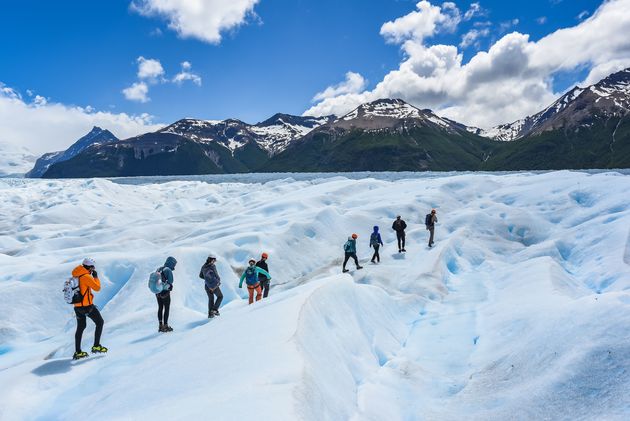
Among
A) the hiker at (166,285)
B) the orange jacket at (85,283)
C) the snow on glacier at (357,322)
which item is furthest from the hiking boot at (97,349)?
the hiker at (166,285)

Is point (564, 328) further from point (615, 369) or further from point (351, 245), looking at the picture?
point (351, 245)

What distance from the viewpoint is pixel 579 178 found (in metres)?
32.8

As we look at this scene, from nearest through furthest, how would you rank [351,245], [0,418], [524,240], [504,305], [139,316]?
[0,418] → [504,305] → [139,316] → [351,245] → [524,240]

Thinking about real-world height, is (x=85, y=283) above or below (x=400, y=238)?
above

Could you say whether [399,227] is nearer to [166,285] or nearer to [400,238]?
[400,238]

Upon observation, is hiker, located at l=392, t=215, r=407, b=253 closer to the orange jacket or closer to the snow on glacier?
the snow on glacier

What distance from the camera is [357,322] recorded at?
1088cm

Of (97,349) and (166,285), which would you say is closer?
(97,349)

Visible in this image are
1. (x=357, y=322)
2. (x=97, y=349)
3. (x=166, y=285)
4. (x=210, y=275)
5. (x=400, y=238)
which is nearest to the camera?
(x=357, y=322)

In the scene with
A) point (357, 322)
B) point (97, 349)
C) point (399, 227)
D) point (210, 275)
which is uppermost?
point (399, 227)

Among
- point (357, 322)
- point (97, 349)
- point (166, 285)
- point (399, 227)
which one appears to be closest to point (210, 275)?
point (166, 285)

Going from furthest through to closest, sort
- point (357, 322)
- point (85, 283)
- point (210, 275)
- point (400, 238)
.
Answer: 1. point (400, 238)
2. point (210, 275)
3. point (357, 322)
4. point (85, 283)

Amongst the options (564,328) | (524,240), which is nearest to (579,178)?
(524,240)

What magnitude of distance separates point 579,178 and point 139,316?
3398 cm
